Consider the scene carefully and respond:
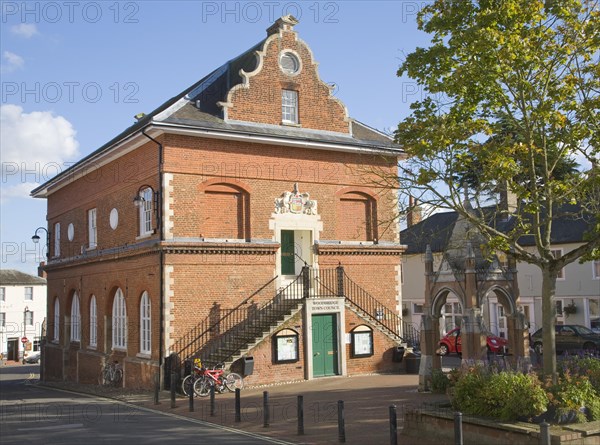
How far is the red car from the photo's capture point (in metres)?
30.6

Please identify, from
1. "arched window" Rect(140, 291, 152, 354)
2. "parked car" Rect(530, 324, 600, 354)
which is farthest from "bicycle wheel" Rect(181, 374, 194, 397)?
"parked car" Rect(530, 324, 600, 354)

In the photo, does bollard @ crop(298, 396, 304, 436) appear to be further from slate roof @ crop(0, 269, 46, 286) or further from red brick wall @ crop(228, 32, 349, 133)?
slate roof @ crop(0, 269, 46, 286)

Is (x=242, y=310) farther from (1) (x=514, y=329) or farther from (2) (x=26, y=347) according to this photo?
(2) (x=26, y=347)

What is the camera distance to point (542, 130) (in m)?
13.5

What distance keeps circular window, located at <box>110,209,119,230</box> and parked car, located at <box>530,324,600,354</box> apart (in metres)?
19.5

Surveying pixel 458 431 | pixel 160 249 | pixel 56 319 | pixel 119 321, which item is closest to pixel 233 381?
pixel 160 249

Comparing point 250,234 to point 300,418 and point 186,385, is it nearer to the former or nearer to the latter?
point 186,385

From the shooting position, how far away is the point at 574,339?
3153cm

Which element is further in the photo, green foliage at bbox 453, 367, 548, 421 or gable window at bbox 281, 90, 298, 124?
gable window at bbox 281, 90, 298, 124

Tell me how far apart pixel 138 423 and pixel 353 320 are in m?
10.4

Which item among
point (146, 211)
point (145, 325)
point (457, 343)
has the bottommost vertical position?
point (457, 343)

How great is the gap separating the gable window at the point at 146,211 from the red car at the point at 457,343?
1583 cm

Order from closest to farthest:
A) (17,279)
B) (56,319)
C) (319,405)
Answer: (319,405) < (56,319) < (17,279)

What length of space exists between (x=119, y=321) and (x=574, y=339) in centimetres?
2072
